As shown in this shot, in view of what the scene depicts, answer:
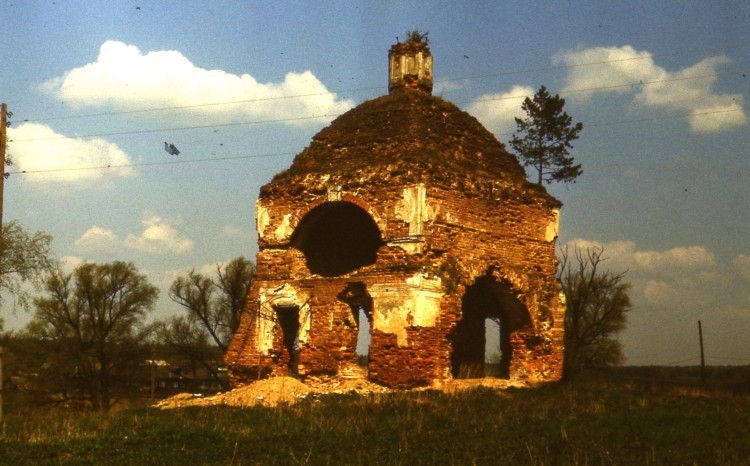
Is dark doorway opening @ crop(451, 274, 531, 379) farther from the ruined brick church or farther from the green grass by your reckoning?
the green grass

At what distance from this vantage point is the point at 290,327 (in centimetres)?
1859

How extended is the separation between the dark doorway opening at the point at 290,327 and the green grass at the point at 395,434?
3.58m

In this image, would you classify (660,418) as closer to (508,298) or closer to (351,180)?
(508,298)

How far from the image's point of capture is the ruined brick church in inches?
653

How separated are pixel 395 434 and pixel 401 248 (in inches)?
248

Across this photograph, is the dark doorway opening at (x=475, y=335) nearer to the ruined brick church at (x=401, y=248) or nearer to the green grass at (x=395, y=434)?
the ruined brick church at (x=401, y=248)

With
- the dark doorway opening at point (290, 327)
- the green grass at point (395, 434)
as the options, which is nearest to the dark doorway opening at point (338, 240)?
the dark doorway opening at point (290, 327)

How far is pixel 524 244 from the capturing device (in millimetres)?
18719

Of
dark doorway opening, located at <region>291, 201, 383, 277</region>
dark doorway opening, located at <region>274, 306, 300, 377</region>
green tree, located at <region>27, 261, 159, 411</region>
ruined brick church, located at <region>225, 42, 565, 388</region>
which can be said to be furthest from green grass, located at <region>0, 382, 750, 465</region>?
green tree, located at <region>27, 261, 159, 411</region>

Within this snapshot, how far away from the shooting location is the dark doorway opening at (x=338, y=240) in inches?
742

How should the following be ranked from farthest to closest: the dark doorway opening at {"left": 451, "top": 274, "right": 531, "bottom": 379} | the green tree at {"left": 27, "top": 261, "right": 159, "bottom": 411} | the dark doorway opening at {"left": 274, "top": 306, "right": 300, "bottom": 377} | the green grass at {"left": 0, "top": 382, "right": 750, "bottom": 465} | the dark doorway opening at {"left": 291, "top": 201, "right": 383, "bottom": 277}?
the green tree at {"left": 27, "top": 261, "right": 159, "bottom": 411} → the dark doorway opening at {"left": 451, "top": 274, "right": 531, "bottom": 379} → the dark doorway opening at {"left": 291, "top": 201, "right": 383, "bottom": 277} → the dark doorway opening at {"left": 274, "top": 306, "right": 300, "bottom": 377} → the green grass at {"left": 0, "top": 382, "right": 750, "bottom": 465}

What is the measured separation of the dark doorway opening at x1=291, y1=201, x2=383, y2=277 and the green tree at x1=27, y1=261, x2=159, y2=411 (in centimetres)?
1650

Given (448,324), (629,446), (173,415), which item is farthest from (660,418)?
(173,415)

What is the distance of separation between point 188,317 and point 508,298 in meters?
21.3
